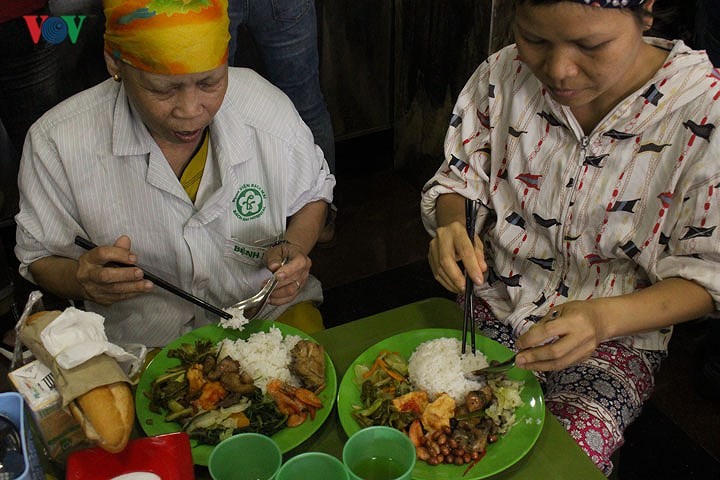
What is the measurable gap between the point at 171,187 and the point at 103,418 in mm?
817

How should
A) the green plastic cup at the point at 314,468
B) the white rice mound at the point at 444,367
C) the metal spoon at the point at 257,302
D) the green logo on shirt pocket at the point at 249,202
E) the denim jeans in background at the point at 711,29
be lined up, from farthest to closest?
the denim jeans in background at the point at 711,29 → the green logo on shirt pocket at the point at 249,202 → the metal spoon at the point at 257,302 → the white rice mound at the point at 444,367 → the green plastic cup at the point at 314,468

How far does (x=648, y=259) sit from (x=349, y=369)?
73cm

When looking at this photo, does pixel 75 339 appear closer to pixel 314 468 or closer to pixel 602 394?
pixel 314 468

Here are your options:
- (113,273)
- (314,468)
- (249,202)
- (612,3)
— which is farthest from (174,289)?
(612,3)

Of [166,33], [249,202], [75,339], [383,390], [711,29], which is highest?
[166,33]

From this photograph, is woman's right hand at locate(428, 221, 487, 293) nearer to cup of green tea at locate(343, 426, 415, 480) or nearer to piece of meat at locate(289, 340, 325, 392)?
piece of meat at locate(289, 340, 325, 392)

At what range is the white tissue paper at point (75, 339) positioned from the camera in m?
1.14

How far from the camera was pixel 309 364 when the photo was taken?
1.52 metres

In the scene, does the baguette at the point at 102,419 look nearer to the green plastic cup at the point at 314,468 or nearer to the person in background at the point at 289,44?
the green plastic cup at the point at 314,468

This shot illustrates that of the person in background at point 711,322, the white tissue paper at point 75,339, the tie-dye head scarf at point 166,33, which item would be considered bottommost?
the person in background at point 711,322

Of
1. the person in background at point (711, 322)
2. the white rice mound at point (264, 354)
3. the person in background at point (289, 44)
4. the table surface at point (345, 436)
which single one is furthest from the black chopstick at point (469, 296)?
the person in background at point (711, 322)

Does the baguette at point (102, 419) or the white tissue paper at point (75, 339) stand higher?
the white tissue paper at point (75, 339)

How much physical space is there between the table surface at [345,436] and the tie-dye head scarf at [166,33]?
0.70 meters

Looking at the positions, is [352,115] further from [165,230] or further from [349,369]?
[349,369]
